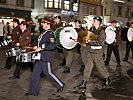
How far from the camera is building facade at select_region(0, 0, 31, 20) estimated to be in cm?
3372

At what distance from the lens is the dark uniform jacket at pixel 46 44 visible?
652cm

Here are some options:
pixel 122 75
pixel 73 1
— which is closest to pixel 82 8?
pixel 73 1

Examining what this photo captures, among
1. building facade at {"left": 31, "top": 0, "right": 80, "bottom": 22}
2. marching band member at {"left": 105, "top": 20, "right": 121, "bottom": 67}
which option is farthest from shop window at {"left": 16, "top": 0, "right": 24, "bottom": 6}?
marching band member at {"left": 105, "top": 20, "right": 121, "bottom": 67}

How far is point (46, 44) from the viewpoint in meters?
6.55

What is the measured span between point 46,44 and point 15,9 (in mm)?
30101

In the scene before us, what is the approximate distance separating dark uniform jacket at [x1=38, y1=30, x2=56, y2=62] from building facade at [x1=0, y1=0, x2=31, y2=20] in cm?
2733

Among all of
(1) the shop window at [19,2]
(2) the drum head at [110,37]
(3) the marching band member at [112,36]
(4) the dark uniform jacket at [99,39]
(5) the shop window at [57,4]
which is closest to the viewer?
(4) the dark uniform jacket at [99,39]

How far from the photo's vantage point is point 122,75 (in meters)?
9.88

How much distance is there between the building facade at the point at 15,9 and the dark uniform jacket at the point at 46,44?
27.3 metres

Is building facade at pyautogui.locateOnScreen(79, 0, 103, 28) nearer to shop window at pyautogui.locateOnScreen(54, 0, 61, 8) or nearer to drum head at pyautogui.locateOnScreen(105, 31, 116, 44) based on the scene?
shop window at pyautogui.locateOnScreen(54, 0, 61, 8)

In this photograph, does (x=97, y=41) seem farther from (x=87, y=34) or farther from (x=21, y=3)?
(x=21, y=3)

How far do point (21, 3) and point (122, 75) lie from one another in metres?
29.3

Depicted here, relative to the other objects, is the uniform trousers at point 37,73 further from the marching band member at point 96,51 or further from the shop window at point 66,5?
the shop window at point 66,5

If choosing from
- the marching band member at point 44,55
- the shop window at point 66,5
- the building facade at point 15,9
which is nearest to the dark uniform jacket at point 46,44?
the marching band member at point 44,55
